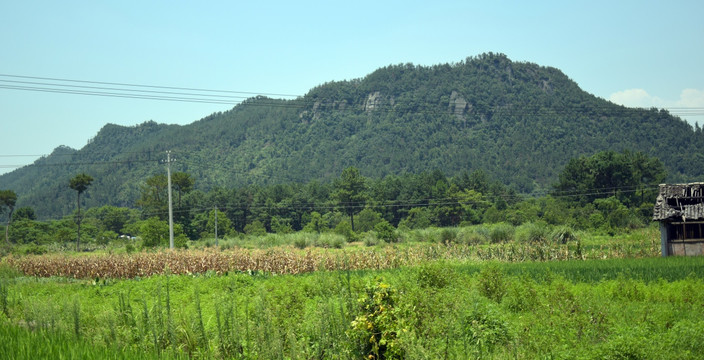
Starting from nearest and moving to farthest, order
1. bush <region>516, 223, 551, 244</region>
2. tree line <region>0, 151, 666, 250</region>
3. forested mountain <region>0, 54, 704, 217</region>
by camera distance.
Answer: bush <region>516, 223, 551, 244</region>
tree line <region>0, 151, 666, 250</region>
forested mountain <region>0, 54, 704, 217</region>

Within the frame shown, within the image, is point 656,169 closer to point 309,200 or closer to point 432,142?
point 309,200

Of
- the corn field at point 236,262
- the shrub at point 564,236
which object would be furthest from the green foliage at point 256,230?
the corn field at point 236,262

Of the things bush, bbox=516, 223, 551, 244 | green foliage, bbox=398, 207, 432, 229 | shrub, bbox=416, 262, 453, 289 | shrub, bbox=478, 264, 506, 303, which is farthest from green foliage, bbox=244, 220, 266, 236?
shrub, bbox=478, 264, 506, 303

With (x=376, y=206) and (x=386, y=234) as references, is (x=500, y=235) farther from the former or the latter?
(x=376, y=206)

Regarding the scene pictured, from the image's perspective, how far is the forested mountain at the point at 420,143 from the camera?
142500 mm

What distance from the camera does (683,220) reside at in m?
31.4

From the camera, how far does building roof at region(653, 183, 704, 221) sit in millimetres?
31531

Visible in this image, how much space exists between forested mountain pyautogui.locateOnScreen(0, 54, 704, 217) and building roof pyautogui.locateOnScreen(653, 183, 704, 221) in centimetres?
9754

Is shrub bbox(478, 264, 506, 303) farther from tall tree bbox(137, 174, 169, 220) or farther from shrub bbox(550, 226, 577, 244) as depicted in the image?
tall tree bbox(137, 174, 169, 220)

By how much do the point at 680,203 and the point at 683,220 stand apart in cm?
182

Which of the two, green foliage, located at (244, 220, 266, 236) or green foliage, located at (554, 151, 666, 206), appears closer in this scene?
green foliage, located at (554, 151, 666, 206)

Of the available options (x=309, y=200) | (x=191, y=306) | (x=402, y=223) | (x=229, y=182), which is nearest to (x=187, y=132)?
(x=229, y=182)

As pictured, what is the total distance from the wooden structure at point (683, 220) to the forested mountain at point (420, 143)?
97.9 metres

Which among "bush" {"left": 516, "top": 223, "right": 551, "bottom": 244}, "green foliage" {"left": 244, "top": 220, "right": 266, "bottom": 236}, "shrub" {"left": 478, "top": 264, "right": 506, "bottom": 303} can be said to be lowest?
"green foliage" {"left": 244, "top": 220, "right": 266, "bottom": 236}
